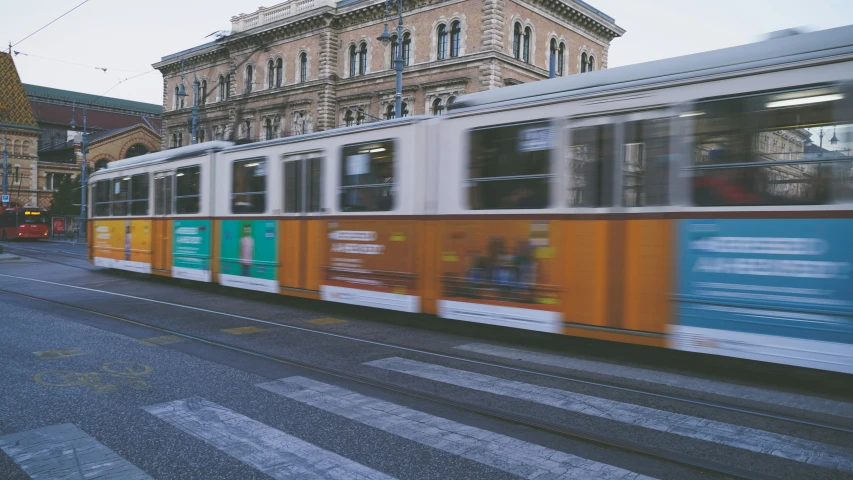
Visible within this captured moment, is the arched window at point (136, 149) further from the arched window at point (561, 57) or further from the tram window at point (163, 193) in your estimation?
the tram window at point (163, 193)

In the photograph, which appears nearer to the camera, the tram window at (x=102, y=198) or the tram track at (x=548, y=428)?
the tram track at (x=548, y=428)

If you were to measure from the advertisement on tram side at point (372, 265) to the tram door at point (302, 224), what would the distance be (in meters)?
0.33

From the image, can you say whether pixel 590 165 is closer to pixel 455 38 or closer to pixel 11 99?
pixel 455 38

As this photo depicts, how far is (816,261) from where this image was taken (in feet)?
18.9

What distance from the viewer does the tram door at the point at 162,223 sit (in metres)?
14.8

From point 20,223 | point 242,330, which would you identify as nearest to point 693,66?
point 242,330

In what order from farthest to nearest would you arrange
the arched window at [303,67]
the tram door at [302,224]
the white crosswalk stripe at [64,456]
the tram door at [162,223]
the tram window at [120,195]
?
the arched window at [303,67] → the tram window at [120,195] → the tram door at [162,223] → the tram door at [302,224] → the white crosswalk stripe at [64,456]

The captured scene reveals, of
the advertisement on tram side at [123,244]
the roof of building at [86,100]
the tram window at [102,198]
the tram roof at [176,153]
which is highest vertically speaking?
the roof of building at [86,100]

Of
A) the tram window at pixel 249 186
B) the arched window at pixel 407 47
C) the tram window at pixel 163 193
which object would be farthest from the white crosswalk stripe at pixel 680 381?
the arched window at pixel 407 47

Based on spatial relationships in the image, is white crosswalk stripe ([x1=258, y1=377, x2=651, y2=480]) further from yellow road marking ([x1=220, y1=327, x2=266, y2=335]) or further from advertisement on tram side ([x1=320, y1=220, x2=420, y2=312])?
advertisement on tram side ([x1=320, y1=220, x2=420, y2=312])

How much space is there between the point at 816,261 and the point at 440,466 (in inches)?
159

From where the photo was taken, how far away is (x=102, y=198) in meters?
17.9

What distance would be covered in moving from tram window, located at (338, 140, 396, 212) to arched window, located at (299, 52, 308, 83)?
36.0 meters

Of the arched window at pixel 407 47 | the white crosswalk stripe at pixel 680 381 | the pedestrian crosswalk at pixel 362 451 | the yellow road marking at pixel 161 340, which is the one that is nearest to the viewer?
the pedestrian crosswalk at pixel 362 451
